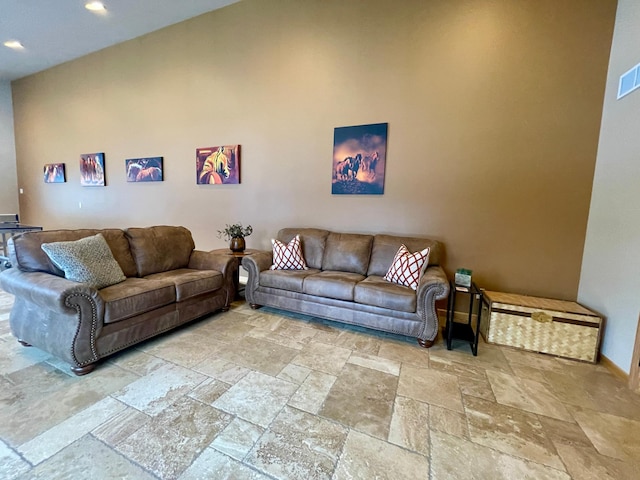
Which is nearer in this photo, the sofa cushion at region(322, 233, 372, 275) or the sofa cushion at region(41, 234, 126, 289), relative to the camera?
the sofa cushion at region(41, 234, 126, 289)

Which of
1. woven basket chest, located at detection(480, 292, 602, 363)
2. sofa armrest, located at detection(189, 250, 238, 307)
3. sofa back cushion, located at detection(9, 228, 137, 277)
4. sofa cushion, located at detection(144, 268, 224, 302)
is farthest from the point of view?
sofa armrest, located at detection(189, 250, 238, 307)

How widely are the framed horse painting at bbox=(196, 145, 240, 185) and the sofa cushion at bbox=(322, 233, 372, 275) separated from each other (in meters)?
1.80

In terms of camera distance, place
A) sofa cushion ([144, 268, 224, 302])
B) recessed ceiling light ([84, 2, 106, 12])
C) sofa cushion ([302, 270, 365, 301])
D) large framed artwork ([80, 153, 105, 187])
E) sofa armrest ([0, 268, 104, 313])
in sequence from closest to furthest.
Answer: sofa armrest ([0, 268, 104, 313]) < sofa cushion ([144, 268, 224, 302]) < sofa cushion ([302, 270, 365, 301]) < recessed ceiling light ([84, 2, 106, 12]) < large framed artwork ([80, 153, 105, 187])

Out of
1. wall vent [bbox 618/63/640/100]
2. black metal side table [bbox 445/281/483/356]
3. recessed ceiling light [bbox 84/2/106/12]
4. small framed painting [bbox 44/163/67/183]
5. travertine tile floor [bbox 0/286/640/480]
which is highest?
recessed ceiling light [bbox 84/2/106/12]

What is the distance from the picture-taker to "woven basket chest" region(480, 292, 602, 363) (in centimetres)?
227

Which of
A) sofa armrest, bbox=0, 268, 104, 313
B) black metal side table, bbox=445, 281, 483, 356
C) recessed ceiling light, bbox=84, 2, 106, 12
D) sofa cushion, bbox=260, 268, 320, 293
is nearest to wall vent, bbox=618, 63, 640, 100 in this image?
black metal side table, bbox=445, 281, 483, 356

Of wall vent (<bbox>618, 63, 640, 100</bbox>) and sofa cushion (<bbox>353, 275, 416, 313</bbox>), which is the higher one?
wall vent (<bbox>618, 63, 640, 100</bbox>)

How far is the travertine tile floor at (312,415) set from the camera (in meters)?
1.29

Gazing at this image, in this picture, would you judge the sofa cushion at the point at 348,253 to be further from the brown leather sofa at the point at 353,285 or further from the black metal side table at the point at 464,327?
the black metal side table at the point at 464,327

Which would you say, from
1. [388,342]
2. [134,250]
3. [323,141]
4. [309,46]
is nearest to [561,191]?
[388,342]

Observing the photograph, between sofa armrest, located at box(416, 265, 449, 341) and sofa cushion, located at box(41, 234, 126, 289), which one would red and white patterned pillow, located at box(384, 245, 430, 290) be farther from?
sofa cushion, located at box(41, 234, 126, 289)

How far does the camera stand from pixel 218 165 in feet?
→ 13.7

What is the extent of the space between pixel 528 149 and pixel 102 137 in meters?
6.59

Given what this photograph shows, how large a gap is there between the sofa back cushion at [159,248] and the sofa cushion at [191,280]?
0.31 feet
